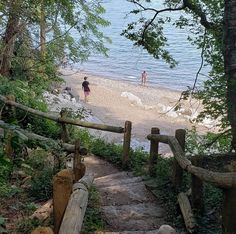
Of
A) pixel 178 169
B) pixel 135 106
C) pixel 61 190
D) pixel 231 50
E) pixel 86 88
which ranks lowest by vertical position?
pixel 135 106

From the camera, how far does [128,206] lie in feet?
17.7

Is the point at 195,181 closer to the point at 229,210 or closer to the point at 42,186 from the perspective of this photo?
the point at 229,210

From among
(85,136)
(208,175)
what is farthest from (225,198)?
(85,136)

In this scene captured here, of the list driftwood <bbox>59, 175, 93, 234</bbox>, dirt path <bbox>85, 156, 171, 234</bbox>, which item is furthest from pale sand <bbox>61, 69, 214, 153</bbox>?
driftwood <bbox>59, 175, 93, 234</bbox>

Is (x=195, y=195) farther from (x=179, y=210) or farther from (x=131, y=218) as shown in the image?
(x=131, y=218)

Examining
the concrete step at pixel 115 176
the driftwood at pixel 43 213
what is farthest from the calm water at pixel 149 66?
the driftwood at pixel 43 213

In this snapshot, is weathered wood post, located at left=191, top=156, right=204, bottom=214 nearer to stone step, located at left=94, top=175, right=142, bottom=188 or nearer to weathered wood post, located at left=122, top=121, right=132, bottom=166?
stone step, located at left=94, top=175, right=142, bottom=188

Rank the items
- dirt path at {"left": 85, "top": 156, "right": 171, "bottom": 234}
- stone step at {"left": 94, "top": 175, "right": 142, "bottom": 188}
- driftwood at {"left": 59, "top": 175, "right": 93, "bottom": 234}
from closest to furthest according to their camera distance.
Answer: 1. driftwood at {"left": 59, "top": 175, "right": 93, "bottom": 234}
2. dirt path at {"left": 85, "top": 156, "right": 171, "bottom": 234}
3. stone step at {"left": 94, "top": 175, "right": 142, "bottom": 188}

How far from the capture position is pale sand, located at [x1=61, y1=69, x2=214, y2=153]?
71.1 feet

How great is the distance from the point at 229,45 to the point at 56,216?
363 cm

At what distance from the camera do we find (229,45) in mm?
5266

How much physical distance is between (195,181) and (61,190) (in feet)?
8.45

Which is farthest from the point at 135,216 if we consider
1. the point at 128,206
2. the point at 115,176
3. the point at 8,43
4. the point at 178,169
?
the point at 8,43

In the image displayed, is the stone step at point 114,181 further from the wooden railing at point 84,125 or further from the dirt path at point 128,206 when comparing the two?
the wooden railing at point 84,125
